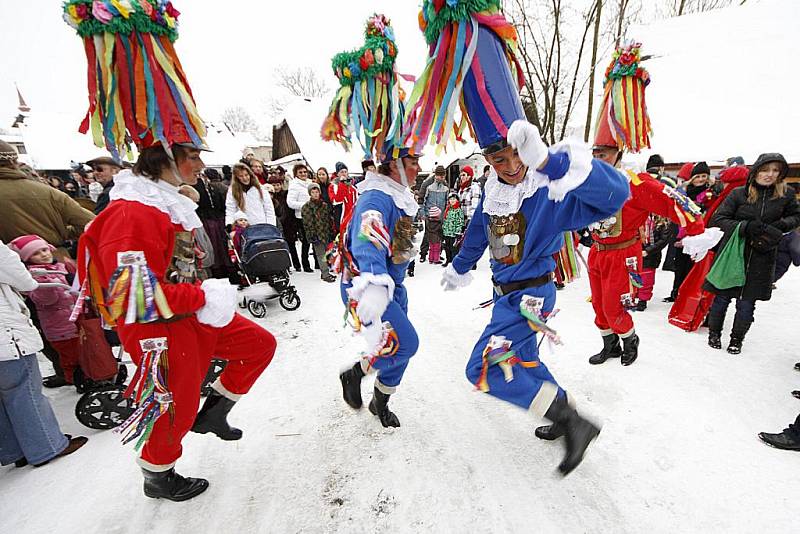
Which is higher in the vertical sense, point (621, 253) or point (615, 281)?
point (621, 253)

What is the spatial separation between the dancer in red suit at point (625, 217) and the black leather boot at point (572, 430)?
1.45 metres

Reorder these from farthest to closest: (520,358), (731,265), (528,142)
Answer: (731,265), (520,358), (528,142)

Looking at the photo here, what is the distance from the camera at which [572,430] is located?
1.79 metres

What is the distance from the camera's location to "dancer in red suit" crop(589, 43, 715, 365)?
101 inches

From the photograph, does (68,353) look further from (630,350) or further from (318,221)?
(630,350)

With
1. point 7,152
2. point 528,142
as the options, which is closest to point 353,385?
point 528,142

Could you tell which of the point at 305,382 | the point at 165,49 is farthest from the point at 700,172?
the point at 165,49

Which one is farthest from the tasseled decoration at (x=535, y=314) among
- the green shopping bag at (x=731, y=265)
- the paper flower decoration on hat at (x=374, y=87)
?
the green shopping bag at (x=731, y=265)

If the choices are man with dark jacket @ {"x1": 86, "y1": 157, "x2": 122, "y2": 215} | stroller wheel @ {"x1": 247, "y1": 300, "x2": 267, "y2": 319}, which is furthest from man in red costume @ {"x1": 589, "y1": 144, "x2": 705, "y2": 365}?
man with dark jacket @ {"x1": 86, "y1": 157, "x2": 122, "y2": 215}

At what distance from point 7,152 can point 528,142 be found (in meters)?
3.86

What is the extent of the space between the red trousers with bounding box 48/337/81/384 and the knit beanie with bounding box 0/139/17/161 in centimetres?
148

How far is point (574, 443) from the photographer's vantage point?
1.78m

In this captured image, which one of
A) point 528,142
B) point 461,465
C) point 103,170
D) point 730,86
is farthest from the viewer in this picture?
point 730,86

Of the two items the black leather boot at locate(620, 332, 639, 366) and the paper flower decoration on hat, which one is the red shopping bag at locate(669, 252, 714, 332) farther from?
the paper flower decoration on hat
